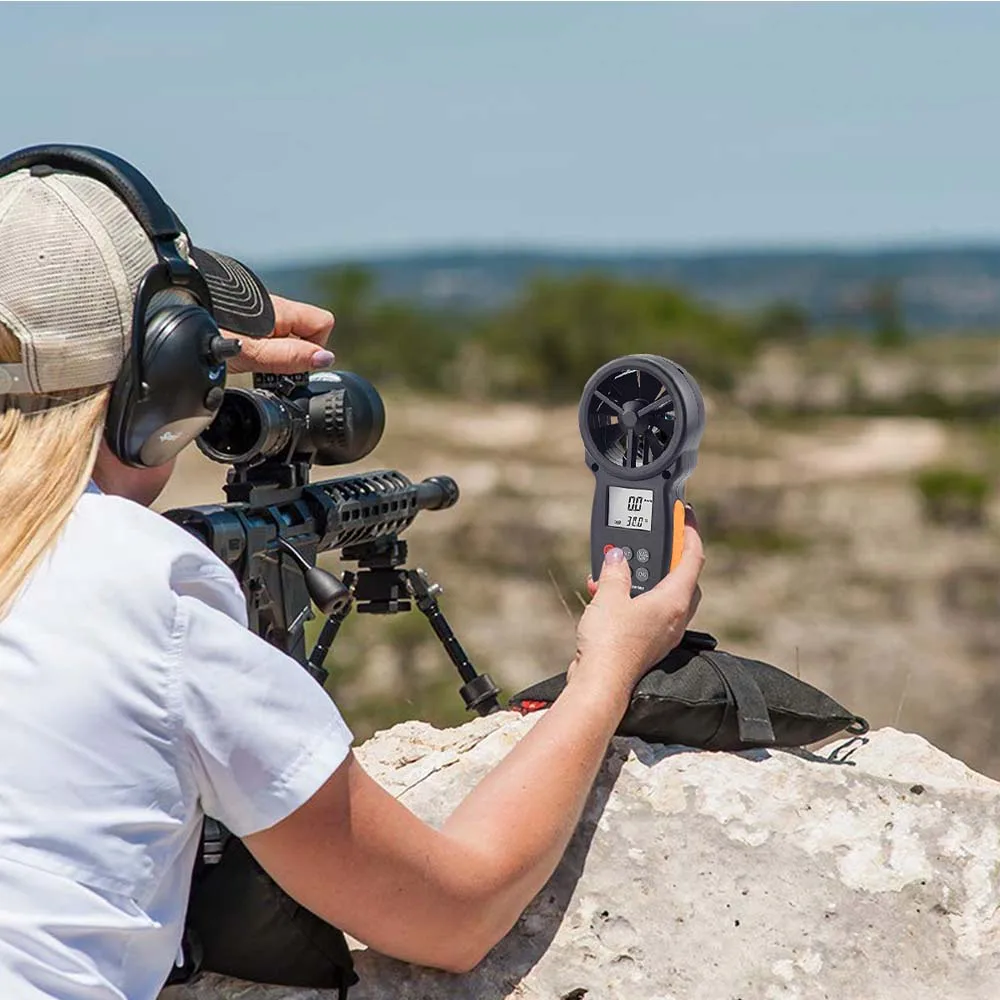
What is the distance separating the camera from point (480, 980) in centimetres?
231

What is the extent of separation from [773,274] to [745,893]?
145128 millimetres

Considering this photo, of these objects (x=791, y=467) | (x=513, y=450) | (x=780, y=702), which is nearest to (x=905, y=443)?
(x=791, y=467)

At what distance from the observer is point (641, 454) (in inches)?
102

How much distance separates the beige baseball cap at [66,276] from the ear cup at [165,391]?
0.03 m

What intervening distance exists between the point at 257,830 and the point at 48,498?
441mm

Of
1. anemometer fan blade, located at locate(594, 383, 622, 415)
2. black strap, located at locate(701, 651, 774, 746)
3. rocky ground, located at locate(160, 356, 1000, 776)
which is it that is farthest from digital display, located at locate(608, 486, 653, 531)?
rocky ground, located at locate(160, 356, 1000, 776)

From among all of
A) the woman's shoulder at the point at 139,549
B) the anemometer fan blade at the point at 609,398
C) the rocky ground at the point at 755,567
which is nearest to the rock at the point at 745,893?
the anemometer fan blade at the point at 609,398

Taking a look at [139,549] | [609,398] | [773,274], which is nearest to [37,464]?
[139,549]

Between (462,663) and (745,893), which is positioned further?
(462,663)

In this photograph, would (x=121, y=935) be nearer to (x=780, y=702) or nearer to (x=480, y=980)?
(x=480, y=980)

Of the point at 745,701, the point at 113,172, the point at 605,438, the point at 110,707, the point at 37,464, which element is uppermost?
the point at 113,172

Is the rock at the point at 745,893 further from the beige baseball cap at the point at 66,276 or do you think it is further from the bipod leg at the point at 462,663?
the beige baseball cap at the point at 66,276

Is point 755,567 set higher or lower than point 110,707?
lower

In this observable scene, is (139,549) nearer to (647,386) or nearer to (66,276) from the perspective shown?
(66,276)
